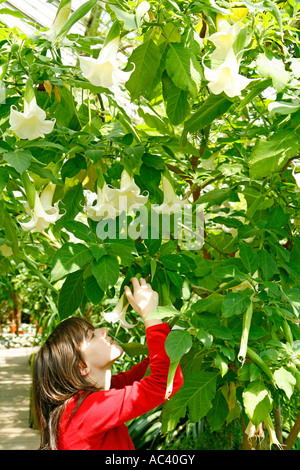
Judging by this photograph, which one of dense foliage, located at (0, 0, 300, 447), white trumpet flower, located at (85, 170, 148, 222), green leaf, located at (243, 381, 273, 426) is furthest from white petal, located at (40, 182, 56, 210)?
green leaf, located at (243, 381, 273, 426)

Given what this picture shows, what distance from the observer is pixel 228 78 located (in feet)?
3.01

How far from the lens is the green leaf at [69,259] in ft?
3.16

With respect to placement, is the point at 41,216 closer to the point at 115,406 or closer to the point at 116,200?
the point at 116,200

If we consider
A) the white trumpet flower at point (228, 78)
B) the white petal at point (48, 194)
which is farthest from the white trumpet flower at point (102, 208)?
the white trumpet flower at point (228, 78)

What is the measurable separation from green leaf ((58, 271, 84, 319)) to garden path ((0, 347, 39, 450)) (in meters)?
2.65

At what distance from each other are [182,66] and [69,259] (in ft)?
1.31

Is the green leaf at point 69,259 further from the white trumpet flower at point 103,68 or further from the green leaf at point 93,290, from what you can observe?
the white trumpet flower at point 103,68

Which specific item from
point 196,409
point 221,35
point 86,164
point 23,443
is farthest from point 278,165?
point 23,443

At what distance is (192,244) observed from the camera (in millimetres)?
1690

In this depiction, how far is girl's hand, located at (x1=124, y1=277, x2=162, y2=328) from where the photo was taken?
1.09 metres

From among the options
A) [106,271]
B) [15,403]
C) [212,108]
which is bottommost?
[15,403]

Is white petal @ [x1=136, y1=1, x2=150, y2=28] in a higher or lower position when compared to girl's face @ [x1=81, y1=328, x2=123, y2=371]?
higher

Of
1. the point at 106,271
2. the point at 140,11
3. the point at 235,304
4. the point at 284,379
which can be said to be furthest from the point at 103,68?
the point at 284,379

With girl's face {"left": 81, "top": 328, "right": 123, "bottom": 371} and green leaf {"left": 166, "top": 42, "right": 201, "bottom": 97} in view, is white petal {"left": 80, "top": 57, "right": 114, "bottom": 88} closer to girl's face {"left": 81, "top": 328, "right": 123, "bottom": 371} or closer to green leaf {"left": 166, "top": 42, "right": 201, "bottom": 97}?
green leaf {"left": 166, "top": 42, "right": 201, "bottom": 97}
